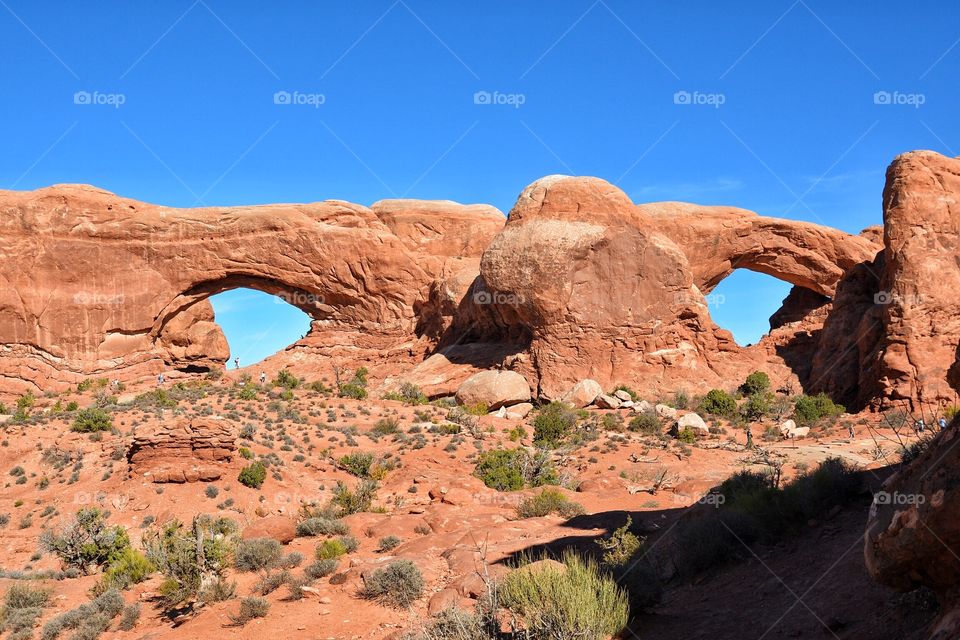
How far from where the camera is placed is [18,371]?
30.8 metres

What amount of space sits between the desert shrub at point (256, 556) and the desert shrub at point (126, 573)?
1445 millimetres

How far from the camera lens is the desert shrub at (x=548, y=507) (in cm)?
1312

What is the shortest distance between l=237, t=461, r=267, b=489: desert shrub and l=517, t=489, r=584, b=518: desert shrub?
624 centimetres

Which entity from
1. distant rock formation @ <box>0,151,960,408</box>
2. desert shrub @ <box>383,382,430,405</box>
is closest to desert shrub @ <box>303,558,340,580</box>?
desert shrub @ <box>383,382,430,405</box>

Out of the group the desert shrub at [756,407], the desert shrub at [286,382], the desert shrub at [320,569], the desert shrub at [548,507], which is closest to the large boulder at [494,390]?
the desert shrub at [286,382]

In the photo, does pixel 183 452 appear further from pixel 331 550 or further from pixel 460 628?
pixel 460 628

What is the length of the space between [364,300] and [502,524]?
84.1 ft

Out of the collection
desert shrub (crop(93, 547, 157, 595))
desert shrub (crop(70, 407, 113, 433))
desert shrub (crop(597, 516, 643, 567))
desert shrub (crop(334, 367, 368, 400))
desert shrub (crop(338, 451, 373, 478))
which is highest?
desert shrub (crop(334, 367, 368, 400))

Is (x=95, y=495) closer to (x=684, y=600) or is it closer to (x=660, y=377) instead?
(x=684, y=600)

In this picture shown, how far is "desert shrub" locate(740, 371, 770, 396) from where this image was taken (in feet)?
89.8

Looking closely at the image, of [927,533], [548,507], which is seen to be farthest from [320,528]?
[927,533]

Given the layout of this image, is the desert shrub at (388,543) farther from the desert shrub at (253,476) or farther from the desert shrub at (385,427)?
the desert shrub at (385,427)

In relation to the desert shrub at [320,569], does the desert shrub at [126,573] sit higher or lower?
higher

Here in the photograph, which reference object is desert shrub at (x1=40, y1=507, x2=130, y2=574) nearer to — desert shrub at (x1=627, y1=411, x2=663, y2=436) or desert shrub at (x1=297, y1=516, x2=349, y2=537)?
desert shrub at (x1=297, y1=516, x2=349, y2=537)
